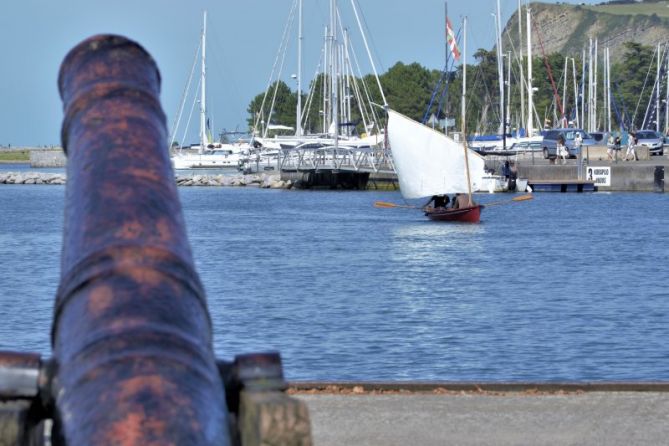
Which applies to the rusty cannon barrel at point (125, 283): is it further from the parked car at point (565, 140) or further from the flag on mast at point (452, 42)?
the parked car at point (565, 140)

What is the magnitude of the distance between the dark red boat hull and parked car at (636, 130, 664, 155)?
29.1 metres

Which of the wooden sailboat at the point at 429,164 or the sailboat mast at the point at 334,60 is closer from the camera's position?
the wooden sailboat at the point at 429,164

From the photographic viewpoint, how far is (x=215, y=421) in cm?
396

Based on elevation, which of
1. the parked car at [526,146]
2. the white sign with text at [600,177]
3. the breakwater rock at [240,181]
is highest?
the parked car at [526,146]

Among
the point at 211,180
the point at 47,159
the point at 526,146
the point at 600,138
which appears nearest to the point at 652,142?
the point at 600,138

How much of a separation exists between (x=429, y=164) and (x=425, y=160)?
21cm

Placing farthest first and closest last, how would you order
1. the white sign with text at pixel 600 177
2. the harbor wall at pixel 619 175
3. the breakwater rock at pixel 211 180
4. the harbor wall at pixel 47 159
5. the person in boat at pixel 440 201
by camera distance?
1. the harbor wall at pixel 47 159
2. the breakwater rock at pixel 211 180
3. the white sign with text at pixel 600 177
4. the harbor wall at pixel 619 175
5. the person in boat at pixel 440 201

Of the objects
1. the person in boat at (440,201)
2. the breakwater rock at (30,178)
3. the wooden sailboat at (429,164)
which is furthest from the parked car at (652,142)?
the breakwater rock at (30,178)

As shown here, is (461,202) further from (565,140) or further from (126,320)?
(126,320)

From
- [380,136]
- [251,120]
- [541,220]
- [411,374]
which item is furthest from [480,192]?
[251,120]

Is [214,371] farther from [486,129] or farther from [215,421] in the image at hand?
[486,129]

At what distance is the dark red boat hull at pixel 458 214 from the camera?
48.7 m

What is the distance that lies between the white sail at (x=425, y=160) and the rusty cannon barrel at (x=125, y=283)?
4487 centimetres

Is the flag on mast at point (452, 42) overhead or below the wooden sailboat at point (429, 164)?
overhead
